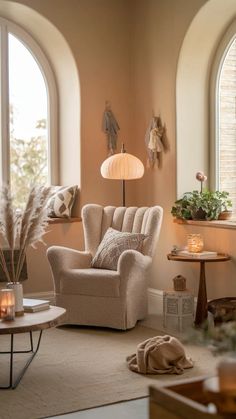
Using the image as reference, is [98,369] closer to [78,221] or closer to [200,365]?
[200,365]

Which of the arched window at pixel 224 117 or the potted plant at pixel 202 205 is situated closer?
the potted plant at pixel 202 205

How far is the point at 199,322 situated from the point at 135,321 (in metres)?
0.50

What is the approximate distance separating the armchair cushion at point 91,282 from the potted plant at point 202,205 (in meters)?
0.87

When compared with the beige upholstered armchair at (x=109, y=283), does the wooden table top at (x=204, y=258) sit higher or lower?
higher

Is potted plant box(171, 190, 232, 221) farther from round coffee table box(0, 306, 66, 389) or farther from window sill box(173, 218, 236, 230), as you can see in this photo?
round coffee table box(0, 306, 66, 389)

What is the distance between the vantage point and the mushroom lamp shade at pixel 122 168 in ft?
18.7

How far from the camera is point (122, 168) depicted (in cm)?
572

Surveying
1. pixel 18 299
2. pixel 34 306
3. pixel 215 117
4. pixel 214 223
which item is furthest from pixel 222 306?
pixel 215 117

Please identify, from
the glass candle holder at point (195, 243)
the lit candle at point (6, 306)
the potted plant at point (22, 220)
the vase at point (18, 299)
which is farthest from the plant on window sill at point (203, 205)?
the lit candle at point (6, 306)

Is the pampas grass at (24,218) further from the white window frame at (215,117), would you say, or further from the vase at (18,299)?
the white window frame at (215,117)

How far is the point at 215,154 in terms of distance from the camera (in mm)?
5922

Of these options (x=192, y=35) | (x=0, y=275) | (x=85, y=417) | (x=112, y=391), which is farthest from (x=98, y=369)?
(x=192, y=35)

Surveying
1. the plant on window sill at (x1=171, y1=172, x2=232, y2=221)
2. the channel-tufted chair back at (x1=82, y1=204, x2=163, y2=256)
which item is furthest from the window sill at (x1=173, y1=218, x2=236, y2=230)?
the channel-tufted chair back at (x1=82, y1=204, x2=163, y2=256)

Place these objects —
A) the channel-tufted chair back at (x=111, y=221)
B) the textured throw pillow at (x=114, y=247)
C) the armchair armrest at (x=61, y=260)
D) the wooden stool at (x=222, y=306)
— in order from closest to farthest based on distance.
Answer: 1. the wooden stool at (x=222, y=306)
2. the armchair armrest at (x=61, y=260)
3. the textured throw pillow at (x=114, y=247)
4. the channel-tufted chair back at (x=111, y=221)
